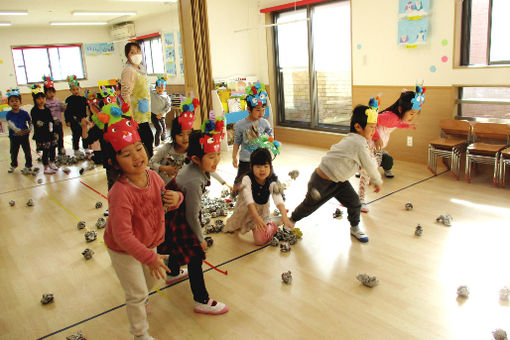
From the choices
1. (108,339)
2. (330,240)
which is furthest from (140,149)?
(330,240)

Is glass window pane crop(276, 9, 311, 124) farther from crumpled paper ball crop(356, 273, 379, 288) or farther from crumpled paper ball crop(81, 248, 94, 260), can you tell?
crumpled paper ball crop(356, 273, 379, 288)

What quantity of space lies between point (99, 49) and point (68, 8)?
4.26m

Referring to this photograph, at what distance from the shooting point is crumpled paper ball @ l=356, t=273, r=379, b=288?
267cm

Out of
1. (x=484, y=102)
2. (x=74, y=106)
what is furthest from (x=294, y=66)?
(x=74, y=106)

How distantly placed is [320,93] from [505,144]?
10.4ft

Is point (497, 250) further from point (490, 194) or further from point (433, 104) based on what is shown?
point (433, 104)

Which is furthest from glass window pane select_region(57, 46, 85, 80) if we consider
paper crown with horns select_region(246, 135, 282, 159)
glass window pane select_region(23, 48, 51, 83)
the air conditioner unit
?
paper crown with horns select_region(246, 135, 282, 159)

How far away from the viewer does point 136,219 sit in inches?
Result: 79.8

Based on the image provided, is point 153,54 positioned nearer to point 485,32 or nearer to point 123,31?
point 123,31

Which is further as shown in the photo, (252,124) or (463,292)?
(252,124)

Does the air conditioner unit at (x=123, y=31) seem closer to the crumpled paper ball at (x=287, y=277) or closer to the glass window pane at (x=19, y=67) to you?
the glass window pane at (x=19, y=67)

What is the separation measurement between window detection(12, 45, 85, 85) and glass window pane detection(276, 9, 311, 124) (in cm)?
884

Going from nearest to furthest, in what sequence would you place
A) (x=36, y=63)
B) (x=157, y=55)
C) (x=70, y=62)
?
(x=157, y=55), (x=36, y=63), (x=70, y=62)

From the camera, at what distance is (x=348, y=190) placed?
3369mm
